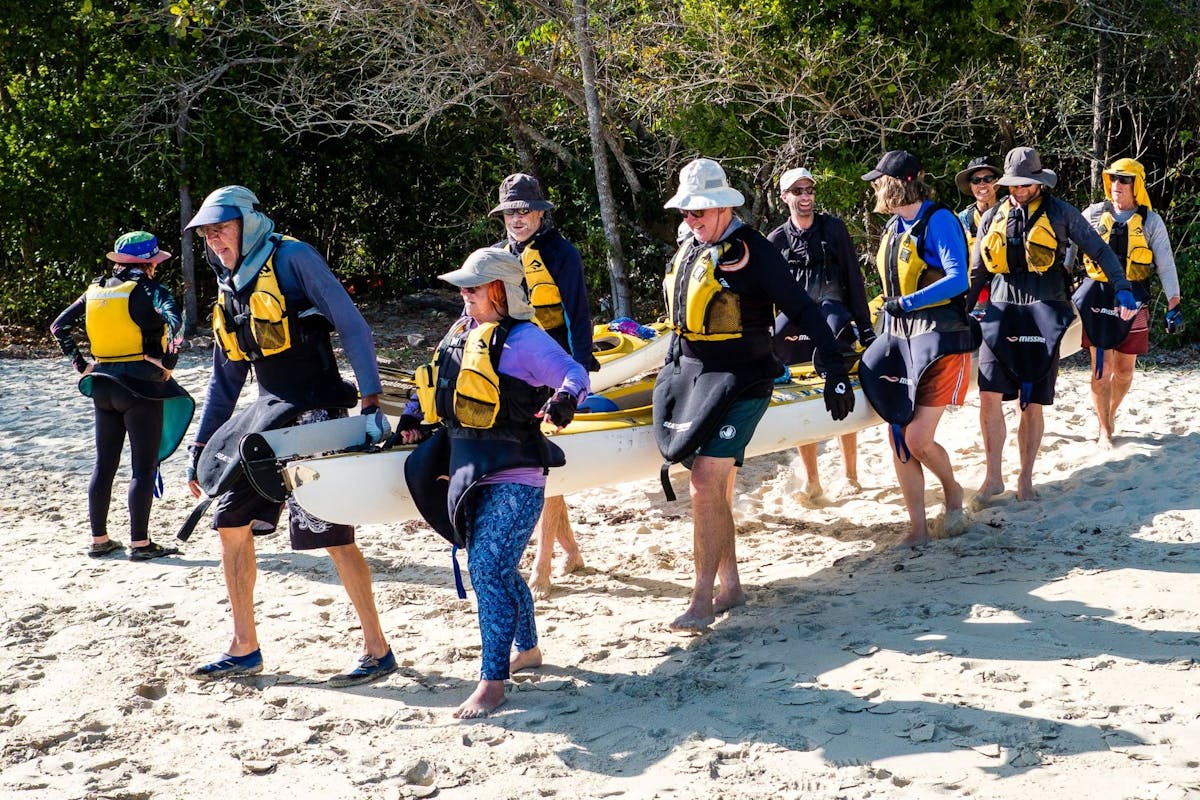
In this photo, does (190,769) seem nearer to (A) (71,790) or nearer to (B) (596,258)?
(A) (71,790)

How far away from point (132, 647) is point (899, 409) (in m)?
3.45

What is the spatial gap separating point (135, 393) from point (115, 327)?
13.5 inches

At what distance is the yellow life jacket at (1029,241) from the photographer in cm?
609

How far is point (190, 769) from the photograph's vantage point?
392 centimetres

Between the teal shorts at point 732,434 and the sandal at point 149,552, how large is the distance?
3.06 meters

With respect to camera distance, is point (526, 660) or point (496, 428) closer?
point (496, 428)

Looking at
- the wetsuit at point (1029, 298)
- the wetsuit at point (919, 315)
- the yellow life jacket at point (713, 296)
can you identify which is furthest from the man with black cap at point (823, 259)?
the yellow life jacket at point (713, 296)

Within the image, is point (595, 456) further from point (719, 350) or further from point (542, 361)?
point (542, 361)

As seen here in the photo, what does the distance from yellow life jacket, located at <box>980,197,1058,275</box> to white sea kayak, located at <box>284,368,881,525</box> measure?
0.92 meters

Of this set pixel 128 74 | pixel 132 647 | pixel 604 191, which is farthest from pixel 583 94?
pixel 132 647

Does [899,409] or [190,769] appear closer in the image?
[190,769]

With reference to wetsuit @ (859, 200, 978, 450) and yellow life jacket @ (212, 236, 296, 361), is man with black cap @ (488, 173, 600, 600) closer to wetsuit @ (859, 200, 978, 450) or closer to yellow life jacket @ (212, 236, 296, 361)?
yellow life jacket @ (212, 236, 296, 361)

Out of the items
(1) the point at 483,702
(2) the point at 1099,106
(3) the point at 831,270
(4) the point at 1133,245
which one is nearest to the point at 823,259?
(3) the point at 831,270

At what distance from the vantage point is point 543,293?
5.38 meters
